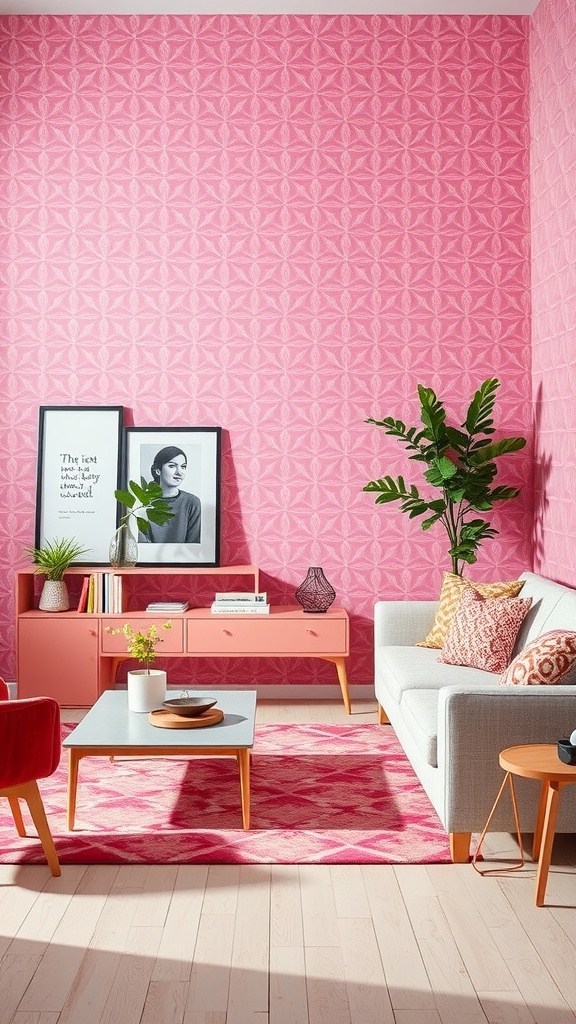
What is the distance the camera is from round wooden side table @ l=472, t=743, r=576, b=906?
2.93 metres

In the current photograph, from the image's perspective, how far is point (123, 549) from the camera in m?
5.70

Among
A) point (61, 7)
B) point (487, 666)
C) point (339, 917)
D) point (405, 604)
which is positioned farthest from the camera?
point (61, 7)

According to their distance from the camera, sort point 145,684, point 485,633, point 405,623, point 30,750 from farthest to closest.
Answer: point 405,623 < point 485,633 < point 145,684 < point 30,750

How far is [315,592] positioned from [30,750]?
8.74 ft

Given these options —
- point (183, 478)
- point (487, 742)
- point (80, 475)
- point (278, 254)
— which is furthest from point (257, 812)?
point (278, 254)

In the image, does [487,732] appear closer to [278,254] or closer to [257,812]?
[257,812]

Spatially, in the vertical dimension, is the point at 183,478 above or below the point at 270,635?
above

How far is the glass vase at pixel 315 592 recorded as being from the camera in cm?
562

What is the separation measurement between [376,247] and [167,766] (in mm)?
3196

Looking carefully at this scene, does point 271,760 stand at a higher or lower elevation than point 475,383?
lower

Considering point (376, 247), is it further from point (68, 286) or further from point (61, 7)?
point (61, 7)

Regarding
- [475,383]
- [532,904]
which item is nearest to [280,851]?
[532,904]

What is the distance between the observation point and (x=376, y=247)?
232 inches

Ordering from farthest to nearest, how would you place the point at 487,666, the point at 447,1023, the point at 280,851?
the point at 487,666
the point at 280,851
the point at 447,1023
